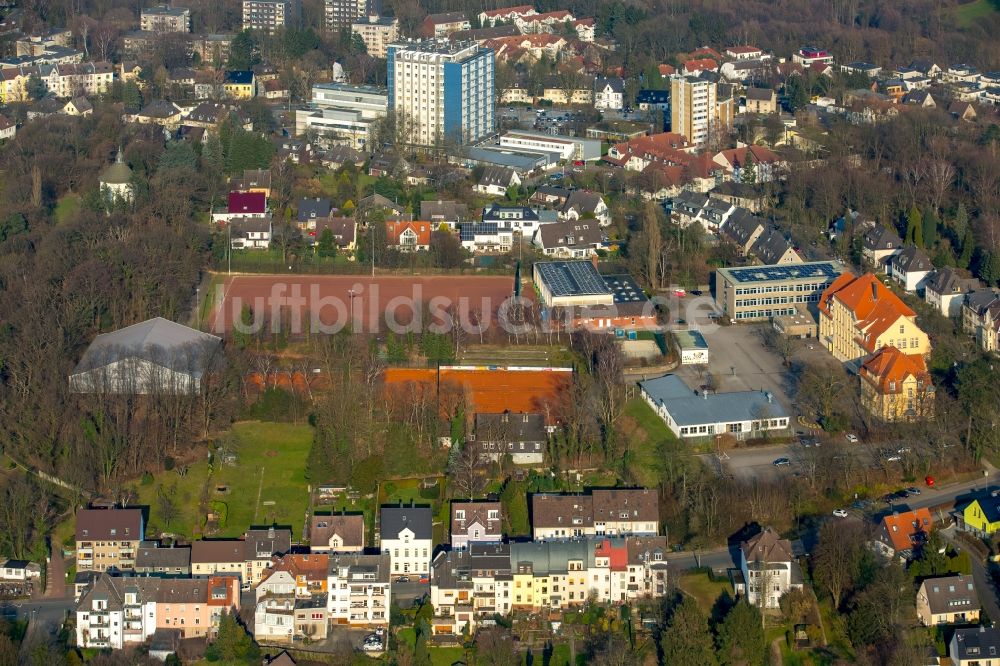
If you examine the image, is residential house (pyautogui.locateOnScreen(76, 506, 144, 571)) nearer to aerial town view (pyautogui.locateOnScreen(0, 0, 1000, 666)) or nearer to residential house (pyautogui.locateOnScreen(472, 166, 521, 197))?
aerial town view (pyautogui.locateOnScreen(0, 0, 1000, 666))

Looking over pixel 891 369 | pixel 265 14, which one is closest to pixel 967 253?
pixel 891 369

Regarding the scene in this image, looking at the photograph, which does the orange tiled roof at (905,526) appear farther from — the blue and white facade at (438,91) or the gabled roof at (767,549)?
the blue and white facade at (438,91)

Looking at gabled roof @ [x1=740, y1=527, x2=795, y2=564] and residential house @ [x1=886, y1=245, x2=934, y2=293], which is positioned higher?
residential house @ [x1=886, y1=245, x2=934, y2=293]

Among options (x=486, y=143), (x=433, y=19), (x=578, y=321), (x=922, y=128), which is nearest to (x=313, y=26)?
(x=433, y=19)

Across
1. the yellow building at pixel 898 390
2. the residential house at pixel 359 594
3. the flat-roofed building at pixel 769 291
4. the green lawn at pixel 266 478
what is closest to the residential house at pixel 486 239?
the flat-roofed building at pixel 769 291

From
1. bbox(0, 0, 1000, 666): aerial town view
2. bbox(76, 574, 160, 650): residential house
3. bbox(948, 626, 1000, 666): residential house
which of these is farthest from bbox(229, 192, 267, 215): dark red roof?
bbox(948, 626, 1000, 666): residential house

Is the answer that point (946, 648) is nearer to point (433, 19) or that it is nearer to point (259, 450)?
point (259, 450)

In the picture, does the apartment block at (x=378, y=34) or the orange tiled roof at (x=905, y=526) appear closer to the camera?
the orange tiled roof at (x=905, y=526)
